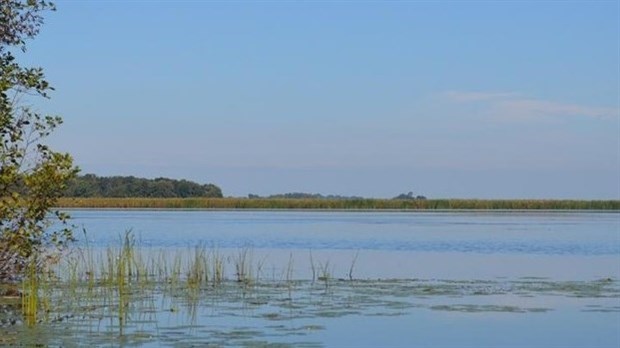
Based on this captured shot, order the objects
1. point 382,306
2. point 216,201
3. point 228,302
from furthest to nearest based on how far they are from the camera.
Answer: point 216,201, point 228,302, point 382,306

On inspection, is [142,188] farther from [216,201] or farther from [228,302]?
[228,302]

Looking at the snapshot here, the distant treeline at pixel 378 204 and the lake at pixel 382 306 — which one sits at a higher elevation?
the distant treeline at pixel 378 204

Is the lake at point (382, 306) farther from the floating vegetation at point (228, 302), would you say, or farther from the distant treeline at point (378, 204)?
the distant treeline at point (378, 204)

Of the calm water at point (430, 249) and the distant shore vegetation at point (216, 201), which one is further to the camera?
the distant shore vegetation at point (216, 201)

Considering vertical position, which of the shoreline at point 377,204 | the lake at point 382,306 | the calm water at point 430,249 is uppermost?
the shoreline at point 377,204

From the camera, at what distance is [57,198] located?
13414 millimetres

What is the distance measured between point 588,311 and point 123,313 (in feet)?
18.6

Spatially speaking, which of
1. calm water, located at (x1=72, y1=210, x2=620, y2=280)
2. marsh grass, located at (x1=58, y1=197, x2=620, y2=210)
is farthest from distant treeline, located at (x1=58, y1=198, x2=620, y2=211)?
calm water, located at (x1=72, y1=210, x2=620, y2=280)

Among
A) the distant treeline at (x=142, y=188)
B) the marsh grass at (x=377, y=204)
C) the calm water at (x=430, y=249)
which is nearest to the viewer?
the calm water at (x=430, y=249)

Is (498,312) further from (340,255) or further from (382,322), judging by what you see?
(340,255)

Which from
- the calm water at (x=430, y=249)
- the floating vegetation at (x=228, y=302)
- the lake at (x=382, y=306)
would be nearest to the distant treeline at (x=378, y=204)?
the calm water at (x=430, y=249)

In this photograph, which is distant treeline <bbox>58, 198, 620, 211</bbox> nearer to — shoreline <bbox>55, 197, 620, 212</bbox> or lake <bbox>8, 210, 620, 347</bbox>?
shoreline <bbox>55, 197, 620, 212</bbox>

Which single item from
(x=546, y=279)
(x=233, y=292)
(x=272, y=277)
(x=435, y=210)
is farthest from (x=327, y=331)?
(x=435, y=210)

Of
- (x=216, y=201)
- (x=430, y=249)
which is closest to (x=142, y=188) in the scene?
(x=216, y=201)
